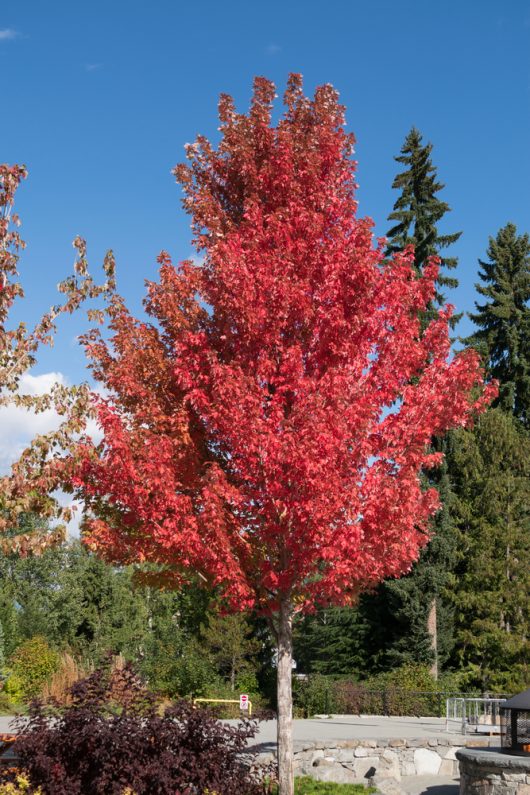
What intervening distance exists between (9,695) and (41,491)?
20.6 metres

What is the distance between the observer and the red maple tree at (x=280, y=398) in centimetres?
908

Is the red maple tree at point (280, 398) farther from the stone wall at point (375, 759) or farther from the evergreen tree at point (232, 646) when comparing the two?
the evergreen tree at point (232, 646)

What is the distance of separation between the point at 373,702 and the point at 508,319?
61.9ft

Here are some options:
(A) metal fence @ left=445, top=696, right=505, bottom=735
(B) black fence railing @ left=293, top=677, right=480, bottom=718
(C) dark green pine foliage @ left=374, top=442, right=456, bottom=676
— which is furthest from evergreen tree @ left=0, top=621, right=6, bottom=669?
(A) metal fence @ left=445, top=696, right=505, bottom=735

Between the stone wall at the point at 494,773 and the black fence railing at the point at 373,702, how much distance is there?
39.5 ft

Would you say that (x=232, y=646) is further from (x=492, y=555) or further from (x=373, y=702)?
(x=492, y=555)

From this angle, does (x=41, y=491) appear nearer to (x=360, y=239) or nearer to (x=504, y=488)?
(x=360, y=239)

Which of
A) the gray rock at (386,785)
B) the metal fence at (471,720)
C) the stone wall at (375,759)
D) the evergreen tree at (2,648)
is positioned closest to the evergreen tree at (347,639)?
the metal fence at (471,720)

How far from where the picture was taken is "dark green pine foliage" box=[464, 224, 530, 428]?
111 feet

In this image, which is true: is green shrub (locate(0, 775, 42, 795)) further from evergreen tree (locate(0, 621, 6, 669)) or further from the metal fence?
evergreen tree (locate(0, 621, 6, 669))

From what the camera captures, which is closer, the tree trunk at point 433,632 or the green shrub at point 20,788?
the green shrub at point 20,788

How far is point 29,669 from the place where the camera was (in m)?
27.2

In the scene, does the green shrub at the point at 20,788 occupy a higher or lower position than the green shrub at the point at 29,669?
higher

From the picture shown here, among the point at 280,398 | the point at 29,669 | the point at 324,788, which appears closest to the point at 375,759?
the point at 324,788
